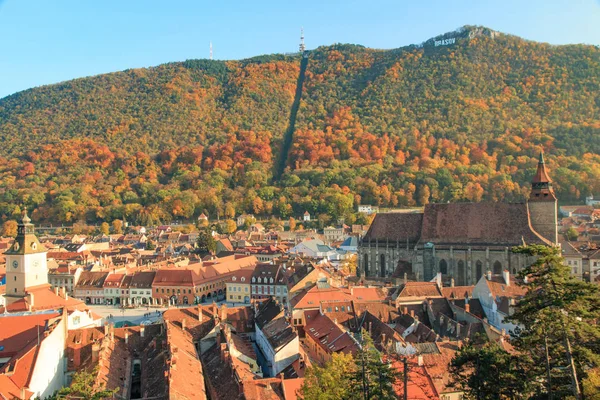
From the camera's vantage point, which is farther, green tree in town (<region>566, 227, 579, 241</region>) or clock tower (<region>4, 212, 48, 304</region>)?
green tree in town (<region>566, 227, 579, 241</region>)

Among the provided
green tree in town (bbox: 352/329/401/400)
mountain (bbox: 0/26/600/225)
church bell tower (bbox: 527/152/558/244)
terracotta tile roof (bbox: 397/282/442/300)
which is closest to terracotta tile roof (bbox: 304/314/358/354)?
Result: green tree in town (bbox: 352/329/401/400)

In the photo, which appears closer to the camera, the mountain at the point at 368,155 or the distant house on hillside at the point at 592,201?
the distant house on hillside at the point at 592,201

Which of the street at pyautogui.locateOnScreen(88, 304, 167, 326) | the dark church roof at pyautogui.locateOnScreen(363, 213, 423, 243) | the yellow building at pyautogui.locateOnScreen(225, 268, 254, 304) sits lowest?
the street at pyautogui.locateOnScreen(88, 304, 167, 326)

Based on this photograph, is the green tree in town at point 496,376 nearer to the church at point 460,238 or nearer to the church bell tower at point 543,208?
the church at point 460,238

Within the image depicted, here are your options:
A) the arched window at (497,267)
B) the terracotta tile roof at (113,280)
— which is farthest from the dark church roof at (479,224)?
the terracotta tile roof at (113,280)

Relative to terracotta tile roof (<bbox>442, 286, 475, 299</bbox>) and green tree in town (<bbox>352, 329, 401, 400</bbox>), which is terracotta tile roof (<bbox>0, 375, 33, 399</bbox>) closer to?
green tree in town (<bbox>352, 329, 401, 400</bbox>)

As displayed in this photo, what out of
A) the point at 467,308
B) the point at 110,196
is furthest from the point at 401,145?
the point at 467,308
